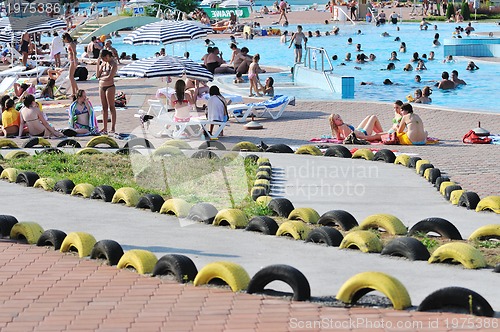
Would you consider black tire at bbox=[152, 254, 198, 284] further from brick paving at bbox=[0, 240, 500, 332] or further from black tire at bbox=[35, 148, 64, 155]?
black tire at bbox=[35, 148, 64, 155]

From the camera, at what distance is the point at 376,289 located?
6117mm

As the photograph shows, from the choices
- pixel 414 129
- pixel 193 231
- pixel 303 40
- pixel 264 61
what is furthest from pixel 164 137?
pixel 264 61

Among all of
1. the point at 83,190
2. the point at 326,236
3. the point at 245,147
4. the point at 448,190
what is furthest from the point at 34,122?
the point at 326,236

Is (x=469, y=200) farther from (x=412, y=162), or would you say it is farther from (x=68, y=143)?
(x=68, y=143)

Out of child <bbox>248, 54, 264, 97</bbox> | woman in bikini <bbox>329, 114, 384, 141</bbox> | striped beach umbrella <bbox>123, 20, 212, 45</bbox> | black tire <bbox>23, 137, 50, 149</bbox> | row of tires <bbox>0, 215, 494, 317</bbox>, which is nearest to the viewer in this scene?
row of tires <bbox>0, 215, 494, 317</bbox>

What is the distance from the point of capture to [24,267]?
24.9 ft

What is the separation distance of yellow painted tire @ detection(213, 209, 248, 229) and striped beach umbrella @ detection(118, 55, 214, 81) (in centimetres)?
744

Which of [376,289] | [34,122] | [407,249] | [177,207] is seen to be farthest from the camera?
[34,122]

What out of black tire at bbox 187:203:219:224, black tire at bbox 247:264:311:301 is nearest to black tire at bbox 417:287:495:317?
black tire at bbox 247:264:311:301

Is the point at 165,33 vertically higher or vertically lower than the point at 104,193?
higher

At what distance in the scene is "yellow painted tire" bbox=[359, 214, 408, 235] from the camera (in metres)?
8.63

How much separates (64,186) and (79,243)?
324 centimetres

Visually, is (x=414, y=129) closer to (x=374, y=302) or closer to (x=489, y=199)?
(x=489, y=199)

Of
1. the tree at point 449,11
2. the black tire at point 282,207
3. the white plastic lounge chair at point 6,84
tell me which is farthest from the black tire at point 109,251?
the tree at point 449,11
